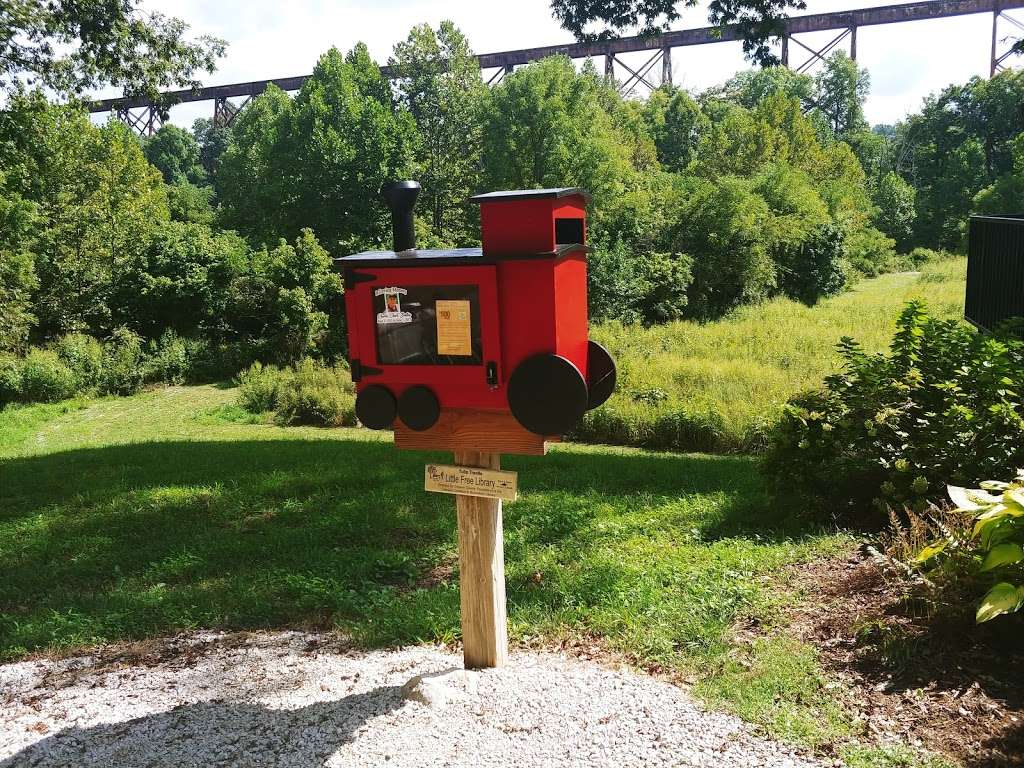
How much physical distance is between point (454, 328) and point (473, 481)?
0.79m

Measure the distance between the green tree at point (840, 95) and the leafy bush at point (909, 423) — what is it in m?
60.8

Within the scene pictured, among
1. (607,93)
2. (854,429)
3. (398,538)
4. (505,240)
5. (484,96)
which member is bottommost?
(398,538)

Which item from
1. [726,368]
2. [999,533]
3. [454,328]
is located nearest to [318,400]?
[726,368]

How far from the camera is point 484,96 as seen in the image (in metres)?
31.3

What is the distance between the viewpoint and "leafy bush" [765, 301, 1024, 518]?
5.49 metres

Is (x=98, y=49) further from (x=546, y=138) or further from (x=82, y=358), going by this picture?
(x=546, y=138)

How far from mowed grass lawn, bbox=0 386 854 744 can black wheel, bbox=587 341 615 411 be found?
1.45 metres

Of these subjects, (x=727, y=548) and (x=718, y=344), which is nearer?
(x=727, y=548)

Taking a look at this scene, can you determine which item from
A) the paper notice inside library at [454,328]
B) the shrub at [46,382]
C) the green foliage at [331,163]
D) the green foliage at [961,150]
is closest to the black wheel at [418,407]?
the paper notice inside library at [454,328]

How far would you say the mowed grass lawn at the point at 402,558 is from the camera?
465 cm

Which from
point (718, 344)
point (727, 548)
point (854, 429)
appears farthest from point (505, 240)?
point (718, 344)

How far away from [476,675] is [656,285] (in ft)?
73.1

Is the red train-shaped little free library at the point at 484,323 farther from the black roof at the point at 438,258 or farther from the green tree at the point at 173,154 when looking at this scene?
the green tree at the point at 173,154

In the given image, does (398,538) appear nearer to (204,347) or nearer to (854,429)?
(854,429)
